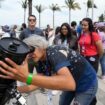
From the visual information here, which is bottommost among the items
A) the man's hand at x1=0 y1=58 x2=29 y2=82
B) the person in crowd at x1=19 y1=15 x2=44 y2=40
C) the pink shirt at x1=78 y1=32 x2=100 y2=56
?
the pink shirt at x1=78 y1=32 x2=100 y2=56

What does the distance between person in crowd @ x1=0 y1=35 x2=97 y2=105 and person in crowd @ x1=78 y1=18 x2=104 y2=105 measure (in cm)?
284

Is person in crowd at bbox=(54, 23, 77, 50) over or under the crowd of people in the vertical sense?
under

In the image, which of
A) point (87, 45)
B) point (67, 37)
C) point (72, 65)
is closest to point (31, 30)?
point (67, 37)

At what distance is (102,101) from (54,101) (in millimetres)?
814

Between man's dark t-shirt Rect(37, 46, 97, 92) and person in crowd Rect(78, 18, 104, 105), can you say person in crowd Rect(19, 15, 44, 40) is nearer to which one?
person in crowd Rect(78, 18, 104, 105)

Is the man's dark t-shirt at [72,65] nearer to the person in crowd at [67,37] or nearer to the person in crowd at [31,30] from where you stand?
the person in crowd at [31,30]

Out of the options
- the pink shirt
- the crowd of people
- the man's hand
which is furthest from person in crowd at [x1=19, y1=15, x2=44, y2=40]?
the man's hand

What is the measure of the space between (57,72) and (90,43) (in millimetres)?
4631

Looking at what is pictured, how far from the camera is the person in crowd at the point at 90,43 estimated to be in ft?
23.8

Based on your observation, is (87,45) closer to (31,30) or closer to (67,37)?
(67,37)

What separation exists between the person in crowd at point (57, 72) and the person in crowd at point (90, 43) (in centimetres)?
284

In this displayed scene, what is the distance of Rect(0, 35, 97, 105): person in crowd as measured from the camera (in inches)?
92.2

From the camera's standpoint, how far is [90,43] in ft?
24.4

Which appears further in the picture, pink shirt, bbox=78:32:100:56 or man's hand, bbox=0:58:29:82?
pink shirt, bbox=78:32:100:56
